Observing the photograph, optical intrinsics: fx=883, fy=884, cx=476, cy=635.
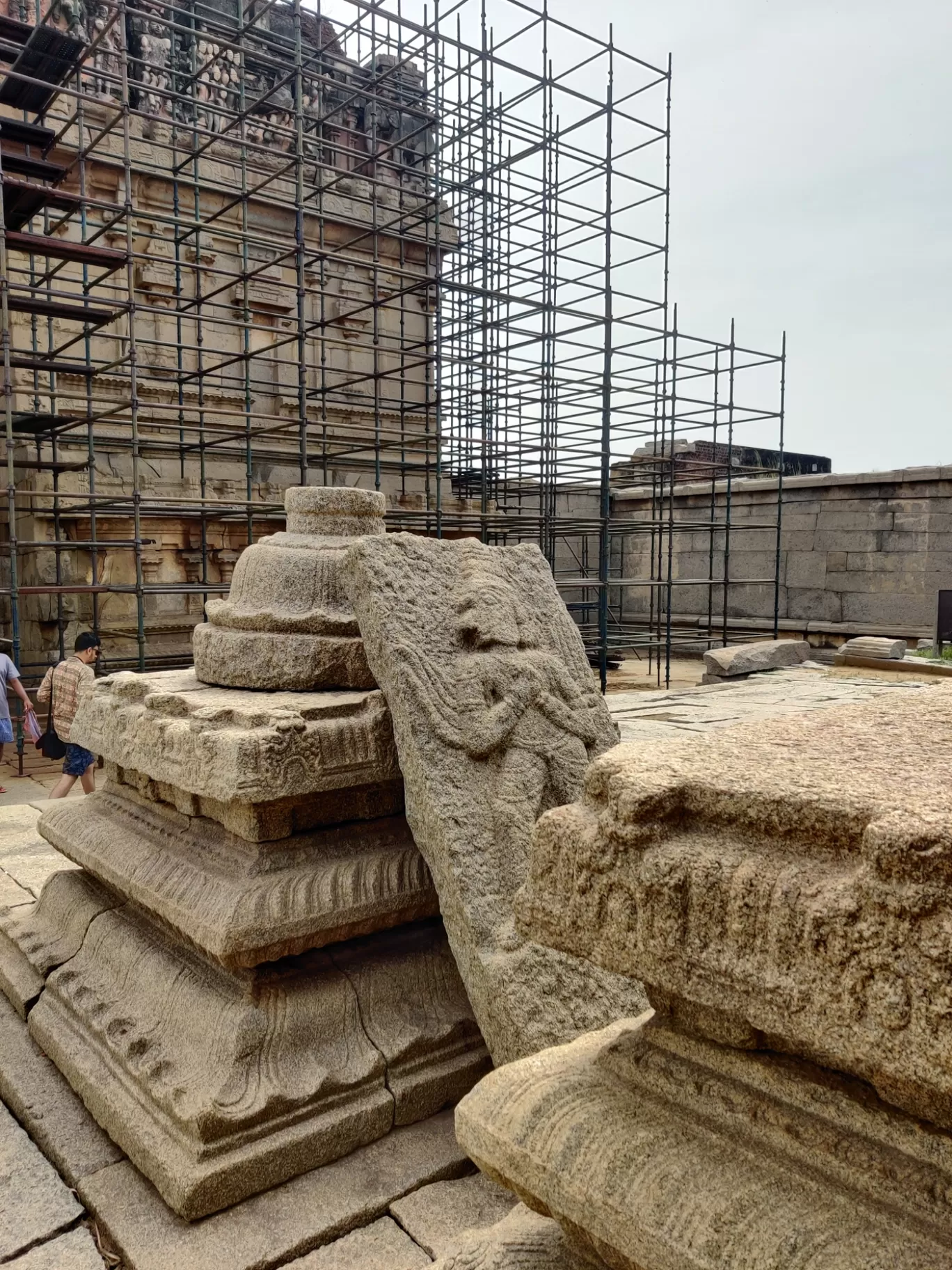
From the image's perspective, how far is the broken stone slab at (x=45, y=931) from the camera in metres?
2.63

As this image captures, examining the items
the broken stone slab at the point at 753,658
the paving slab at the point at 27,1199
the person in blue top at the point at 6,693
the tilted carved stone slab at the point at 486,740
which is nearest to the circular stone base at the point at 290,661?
the tilted carved stone slab at the point at 486,740

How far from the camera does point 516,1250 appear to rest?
131cm

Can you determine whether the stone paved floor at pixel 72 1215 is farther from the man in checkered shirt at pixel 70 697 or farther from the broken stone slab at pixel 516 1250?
the man in checkered shirt at pixel 70 697

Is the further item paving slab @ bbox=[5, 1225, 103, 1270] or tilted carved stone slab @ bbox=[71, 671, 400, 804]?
tilted carved stone slab @ bbox=[71, 671, 400, 804]

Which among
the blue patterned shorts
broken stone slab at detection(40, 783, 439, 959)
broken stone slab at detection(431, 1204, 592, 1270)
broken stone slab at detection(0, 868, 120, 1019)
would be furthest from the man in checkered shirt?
broken stone slab at detection(431, 1204, 592, 1270)

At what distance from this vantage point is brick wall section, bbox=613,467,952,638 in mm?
11312

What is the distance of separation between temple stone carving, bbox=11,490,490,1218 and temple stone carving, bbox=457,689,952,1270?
81cm

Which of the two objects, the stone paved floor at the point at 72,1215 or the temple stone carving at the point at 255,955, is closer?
the stone paved floor at the point at 72,1215

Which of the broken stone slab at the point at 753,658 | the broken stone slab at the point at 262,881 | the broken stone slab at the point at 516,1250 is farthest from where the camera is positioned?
the broken stone slab at the point at 753,658

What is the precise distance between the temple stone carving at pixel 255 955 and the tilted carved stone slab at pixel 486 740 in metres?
→ 0.19

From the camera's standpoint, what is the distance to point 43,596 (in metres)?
8.99

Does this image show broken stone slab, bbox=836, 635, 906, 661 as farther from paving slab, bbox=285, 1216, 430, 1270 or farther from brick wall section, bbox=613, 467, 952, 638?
paving slab, bbox=285, 1216, 430, 1270

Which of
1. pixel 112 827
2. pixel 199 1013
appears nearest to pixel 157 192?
pixel 112 827

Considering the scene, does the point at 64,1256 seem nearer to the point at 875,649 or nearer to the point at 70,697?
the point at 70,697
